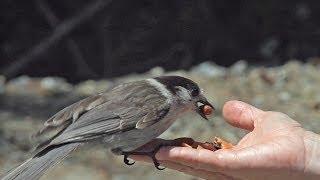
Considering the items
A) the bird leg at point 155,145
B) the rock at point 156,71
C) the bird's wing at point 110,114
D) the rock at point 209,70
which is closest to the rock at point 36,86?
the rock at point 156,71

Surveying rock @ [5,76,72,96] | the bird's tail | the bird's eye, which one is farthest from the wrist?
rock @ [5,76,72,96]

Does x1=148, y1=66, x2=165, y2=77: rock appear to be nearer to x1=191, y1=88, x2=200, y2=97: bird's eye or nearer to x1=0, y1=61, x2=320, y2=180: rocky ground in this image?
x1=0, y1=61, x2=320, y2=180: rocky ground

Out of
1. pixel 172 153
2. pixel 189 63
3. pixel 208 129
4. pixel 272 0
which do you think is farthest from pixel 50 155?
pixel 272 0

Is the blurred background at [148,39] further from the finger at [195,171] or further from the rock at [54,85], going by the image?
the finger at [195,171]

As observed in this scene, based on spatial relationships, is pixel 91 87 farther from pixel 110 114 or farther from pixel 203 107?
pixel 110 114

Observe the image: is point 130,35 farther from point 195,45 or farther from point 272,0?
point 272,0

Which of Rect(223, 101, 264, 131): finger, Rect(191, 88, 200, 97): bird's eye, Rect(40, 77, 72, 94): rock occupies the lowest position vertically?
Rect(40, 77, 72, 94): rock
